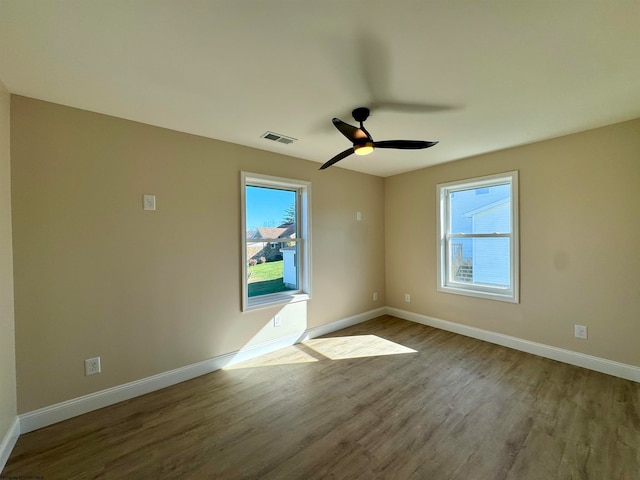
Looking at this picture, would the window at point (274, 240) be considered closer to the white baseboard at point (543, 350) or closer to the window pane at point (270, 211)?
the window pane at point (270, 211)

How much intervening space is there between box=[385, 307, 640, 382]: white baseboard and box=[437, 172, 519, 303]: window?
49 centimetres

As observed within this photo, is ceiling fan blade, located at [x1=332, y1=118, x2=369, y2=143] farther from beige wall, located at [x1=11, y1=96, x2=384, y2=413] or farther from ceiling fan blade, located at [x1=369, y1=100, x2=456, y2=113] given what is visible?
beige wall, located at [x1=11, y1=96, x2=384, y2=413]

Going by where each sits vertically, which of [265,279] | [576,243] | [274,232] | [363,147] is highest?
[363,147]

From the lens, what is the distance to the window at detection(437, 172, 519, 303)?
10.6 feet

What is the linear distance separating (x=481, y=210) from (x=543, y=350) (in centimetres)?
180

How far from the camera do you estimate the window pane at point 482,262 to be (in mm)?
3346

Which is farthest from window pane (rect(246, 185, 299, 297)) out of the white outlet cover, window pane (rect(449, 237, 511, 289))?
window pane (rect(449, 237, 511, 289))

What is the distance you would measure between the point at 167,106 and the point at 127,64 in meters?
0.51

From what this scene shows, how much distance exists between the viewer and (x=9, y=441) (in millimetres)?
1734

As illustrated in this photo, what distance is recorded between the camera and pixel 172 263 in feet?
8.29

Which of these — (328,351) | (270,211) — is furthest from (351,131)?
(328,351)

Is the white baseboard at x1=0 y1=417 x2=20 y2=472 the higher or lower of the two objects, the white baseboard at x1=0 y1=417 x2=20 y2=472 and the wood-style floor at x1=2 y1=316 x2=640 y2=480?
the higher

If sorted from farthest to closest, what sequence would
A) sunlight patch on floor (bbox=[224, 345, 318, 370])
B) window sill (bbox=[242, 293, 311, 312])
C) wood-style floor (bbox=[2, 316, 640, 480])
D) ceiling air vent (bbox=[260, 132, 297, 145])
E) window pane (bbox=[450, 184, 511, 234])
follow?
window pane (bbox=[450, 184, 511, 234]) → window sill (bbox=[242, 293, 311, 312]) → sunlight patch on floor (bbox=[224, 345, 318, 370]) → ceiling air vent (bbox=[260, 132, 297, 145]) → wood-style floor (bbox=[2, 316, 640, 480])

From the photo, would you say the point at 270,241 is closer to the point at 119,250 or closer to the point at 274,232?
the point at 274,232
